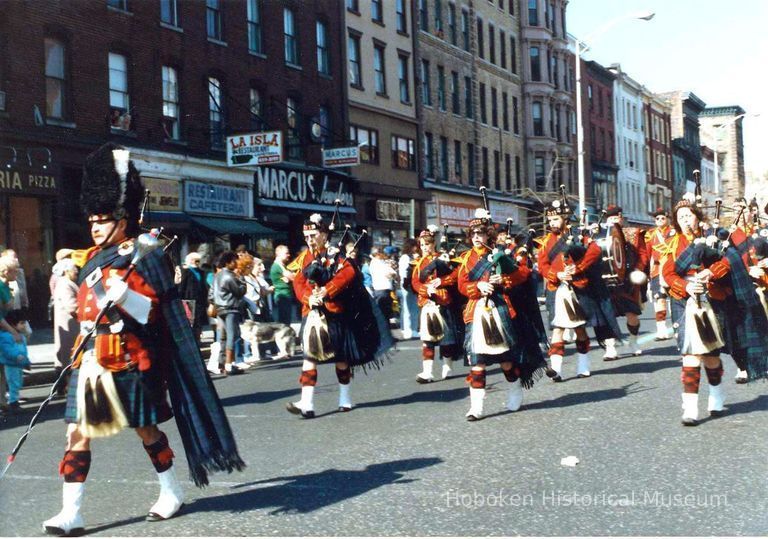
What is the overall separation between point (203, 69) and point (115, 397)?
22.6 metres

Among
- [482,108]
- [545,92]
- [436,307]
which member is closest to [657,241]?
[436,307]

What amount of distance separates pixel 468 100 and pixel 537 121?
8796mm

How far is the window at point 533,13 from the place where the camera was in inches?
2136

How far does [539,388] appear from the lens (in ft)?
38.7

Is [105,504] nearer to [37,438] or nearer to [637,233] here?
[37,438]

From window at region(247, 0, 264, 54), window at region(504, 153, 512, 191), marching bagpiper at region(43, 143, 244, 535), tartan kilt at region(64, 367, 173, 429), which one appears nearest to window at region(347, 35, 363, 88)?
window at region(247, 0, 264, 54)

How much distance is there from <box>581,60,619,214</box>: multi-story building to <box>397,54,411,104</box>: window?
22211 mm

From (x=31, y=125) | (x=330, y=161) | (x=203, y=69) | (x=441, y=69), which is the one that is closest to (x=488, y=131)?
(x=441, y=69)

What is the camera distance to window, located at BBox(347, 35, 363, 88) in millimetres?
35969

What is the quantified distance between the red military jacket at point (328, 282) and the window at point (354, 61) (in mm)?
26136

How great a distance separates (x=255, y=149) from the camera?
26.4 metres

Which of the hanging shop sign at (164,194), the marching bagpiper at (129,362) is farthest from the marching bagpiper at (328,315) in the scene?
the hanging shop sign at (164,194)

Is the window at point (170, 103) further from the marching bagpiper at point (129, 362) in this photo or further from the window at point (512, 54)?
the window at point (512, 54)

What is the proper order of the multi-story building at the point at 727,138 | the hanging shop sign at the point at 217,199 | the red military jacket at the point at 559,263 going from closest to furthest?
the red military jacket at the point at 559,263, the hanging shop sign at the point at 217,199, the multi-story building at the point at 727,138
